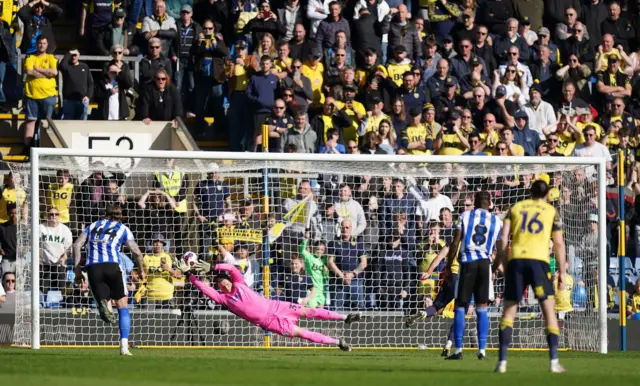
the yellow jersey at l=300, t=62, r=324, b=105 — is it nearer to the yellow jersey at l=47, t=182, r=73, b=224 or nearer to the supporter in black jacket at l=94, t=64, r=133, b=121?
the supporter in black jacket at l=94, t=64, r=133, b=121

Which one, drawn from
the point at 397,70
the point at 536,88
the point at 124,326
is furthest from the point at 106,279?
the point at 536,88

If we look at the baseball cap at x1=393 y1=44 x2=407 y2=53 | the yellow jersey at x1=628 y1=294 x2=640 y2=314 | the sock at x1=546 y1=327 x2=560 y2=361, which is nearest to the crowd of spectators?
the baseball cap at x1=393 y1=44 x2=407 y2=53

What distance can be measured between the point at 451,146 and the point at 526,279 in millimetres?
9201

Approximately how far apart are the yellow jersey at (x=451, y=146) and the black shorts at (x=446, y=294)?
18.0 ft

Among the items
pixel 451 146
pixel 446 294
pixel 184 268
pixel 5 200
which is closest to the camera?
pixel 446 294

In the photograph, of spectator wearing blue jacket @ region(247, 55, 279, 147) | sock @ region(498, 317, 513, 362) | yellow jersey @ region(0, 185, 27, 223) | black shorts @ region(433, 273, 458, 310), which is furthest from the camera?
spectator wearing blue jacket @ region(247, 55, 279, 147)

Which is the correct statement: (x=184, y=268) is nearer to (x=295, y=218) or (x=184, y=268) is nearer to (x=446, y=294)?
(x=295, y=218)

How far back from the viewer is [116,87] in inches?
878

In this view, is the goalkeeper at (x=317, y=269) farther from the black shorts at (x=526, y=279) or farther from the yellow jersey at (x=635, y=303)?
the black shorts at (x=526, y=279)

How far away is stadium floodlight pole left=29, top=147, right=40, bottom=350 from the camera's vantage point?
56.7ft

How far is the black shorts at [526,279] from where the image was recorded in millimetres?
13031

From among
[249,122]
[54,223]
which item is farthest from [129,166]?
[249,122]

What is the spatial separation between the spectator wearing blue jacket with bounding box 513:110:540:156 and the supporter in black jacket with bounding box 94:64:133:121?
21.2 ft

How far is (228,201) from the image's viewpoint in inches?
754
